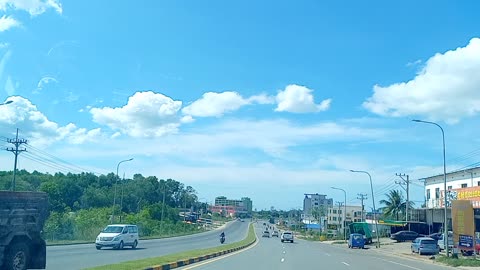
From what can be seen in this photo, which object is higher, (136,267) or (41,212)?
(41,212)

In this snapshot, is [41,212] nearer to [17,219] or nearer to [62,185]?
[17,219]

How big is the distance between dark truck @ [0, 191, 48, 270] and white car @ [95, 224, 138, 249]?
72.2 ft

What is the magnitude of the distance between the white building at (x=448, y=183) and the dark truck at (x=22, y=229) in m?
56.4

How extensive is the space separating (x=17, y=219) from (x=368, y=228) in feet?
236

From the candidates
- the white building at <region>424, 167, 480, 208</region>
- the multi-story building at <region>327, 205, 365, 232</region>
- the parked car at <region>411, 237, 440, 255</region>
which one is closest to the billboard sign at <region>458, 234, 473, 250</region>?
the parked car at <region>411, 237, 440, 255</region>

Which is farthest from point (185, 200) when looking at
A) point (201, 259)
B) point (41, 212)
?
point (41, 212)

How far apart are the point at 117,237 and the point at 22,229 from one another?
23.3 m

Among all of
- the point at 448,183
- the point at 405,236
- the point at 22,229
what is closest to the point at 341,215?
the point at 405,236

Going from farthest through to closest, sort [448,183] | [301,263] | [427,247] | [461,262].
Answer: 1. [448,183]
2. [427,247]
3. [461,262]
4. [301,263]

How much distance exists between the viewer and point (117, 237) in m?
38.9

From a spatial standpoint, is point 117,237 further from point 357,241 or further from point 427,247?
point 357,241

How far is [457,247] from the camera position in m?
39.8

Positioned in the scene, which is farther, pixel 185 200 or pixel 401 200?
pixel 185 200

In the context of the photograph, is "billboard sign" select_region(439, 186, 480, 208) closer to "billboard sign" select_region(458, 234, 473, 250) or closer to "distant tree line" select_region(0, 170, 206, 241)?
"billboard sign" select_region(458, 234, 473, 250)
